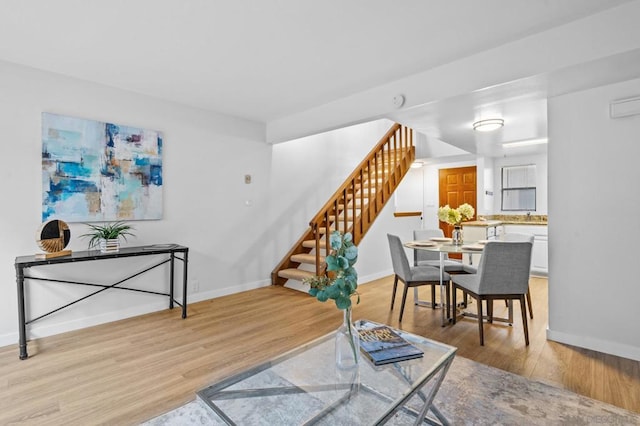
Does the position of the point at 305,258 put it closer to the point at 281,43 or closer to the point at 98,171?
the point at 98,171

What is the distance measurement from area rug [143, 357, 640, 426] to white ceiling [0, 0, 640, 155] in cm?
217

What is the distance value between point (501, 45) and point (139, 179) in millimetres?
3627

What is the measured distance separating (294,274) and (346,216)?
1.11 metres

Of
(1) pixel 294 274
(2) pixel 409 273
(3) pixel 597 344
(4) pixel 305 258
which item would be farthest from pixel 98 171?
(3) pixel 597 344

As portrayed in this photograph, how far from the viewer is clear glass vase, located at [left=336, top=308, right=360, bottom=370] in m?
1.62

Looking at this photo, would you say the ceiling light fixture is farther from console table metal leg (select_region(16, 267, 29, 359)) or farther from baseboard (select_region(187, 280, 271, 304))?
console table metal leg (select_region(16, 267, 29, 359))

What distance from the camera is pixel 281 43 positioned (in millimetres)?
2494

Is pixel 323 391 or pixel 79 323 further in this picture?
pixel 79 323

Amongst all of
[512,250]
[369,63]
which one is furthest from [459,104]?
[512,250]

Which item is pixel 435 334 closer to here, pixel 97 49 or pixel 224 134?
pixel 224 134

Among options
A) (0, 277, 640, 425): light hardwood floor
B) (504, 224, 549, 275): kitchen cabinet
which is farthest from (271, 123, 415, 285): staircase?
(504, 224, 549, 275): kitchen cabinet

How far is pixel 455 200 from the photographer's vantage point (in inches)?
279

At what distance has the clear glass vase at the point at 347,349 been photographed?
1.62 meters

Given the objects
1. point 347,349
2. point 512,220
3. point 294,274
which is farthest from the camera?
point 512,220
